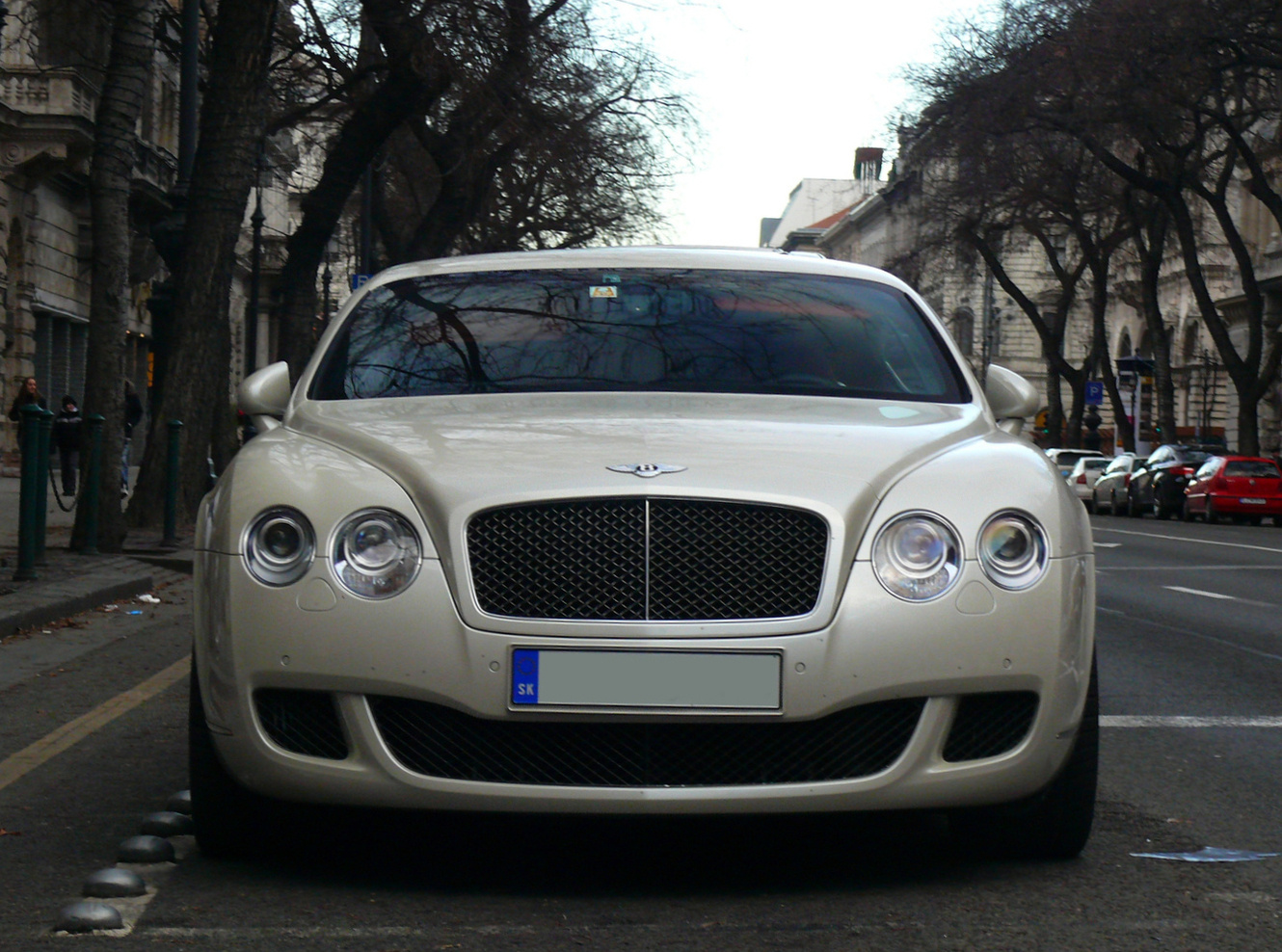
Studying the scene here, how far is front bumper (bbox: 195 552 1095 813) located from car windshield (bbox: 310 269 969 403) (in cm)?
123

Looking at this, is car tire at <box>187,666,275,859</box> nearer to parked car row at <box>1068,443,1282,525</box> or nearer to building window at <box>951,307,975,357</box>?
parked car row at <box>1068,443,1282,525</box>

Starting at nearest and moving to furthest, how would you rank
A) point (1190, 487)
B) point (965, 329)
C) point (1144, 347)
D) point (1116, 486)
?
point (1190, 487) → point (1116, 486) → point (1144, 347) → point (965, 329)

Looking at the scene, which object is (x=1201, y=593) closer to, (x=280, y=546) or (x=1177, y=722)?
(x=1177, y=722)

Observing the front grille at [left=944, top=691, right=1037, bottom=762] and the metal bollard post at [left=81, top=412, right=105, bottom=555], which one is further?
the metal bollard post at [left=81, top=412, right=105, bottom=555]

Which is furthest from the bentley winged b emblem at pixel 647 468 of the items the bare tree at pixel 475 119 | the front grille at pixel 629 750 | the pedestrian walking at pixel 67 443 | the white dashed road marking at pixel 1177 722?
the pedestrian walking at pixel 67 443

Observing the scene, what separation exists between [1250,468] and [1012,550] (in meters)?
34.0

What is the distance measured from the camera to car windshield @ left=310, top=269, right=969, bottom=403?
18.2 feet

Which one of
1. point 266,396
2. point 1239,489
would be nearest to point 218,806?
point 266,396

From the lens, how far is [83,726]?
285 inches

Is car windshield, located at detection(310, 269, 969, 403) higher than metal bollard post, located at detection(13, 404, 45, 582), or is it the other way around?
car windshield, located at detection(310, 269, 969, 403)

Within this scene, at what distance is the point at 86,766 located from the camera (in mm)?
6277

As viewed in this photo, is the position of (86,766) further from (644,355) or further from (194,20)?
(194,20)

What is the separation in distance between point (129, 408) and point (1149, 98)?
1625cm

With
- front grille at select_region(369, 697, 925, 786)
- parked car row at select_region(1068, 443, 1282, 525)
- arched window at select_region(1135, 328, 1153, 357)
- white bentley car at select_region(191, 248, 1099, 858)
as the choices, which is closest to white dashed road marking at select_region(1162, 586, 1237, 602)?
white bentley car at select_region(191, 248, 1099, 858)
